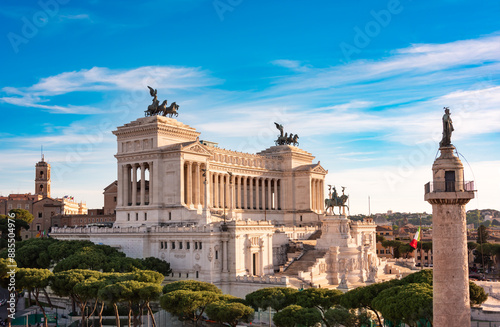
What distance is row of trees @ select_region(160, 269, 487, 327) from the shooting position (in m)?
48.6

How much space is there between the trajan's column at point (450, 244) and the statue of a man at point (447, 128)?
1.48 metres

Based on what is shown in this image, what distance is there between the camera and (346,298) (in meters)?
57.0

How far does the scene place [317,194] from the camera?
137000 millimetres

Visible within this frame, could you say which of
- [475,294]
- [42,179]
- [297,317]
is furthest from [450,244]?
[42,179]

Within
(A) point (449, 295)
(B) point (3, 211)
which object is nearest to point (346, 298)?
(A) point (449, 295)

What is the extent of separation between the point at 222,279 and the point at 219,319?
26.1 m

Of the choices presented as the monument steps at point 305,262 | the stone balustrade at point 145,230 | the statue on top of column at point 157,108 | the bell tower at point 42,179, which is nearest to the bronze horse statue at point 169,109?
the statue on top of column at point 157,108

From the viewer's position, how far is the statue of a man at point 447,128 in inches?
1357

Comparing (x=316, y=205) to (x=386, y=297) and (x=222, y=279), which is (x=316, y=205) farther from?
(x=386, y=297)

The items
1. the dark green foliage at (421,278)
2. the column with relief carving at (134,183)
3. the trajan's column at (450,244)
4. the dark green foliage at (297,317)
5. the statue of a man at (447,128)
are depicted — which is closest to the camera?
the trajan's column at (450,244)

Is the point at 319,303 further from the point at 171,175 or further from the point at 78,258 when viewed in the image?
the point at 171,175

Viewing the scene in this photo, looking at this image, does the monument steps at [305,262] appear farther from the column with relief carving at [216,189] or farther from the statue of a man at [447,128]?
the statue of a man at [447,128]

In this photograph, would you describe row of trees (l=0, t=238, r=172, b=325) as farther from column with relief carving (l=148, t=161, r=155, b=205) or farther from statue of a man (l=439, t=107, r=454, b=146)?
statue of a man (l=439, t=107, r=454, b=146)

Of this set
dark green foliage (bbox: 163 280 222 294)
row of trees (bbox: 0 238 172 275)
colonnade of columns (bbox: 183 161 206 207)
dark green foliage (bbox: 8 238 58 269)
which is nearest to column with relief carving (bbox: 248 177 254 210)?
colonnade of columns (bbox: 183 161 206 207)
